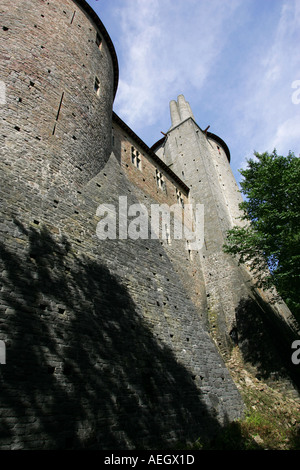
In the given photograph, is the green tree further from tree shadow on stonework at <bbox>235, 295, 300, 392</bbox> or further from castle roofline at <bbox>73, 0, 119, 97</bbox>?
castle roofline at <bbox>73, 0, 119, 97</bbox>

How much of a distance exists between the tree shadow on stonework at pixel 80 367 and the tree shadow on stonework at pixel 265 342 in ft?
14.1

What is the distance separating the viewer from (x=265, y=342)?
34.3 feet

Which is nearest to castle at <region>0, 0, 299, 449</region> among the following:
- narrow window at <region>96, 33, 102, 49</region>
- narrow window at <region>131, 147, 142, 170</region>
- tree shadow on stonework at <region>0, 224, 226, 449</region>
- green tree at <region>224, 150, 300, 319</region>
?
tree shadow on stonework at <region>0, 224, 226, 449</region>

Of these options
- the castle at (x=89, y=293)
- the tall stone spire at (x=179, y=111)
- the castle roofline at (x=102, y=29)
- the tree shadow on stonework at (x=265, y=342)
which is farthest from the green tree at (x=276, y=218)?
the tall stone spire at (x=179, y=111)

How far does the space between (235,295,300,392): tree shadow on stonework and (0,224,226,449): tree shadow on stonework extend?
14.1ft

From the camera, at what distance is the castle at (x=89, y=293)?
14.9 ft

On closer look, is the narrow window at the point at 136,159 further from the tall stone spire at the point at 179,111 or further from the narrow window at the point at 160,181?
the tall stone spire at the point at 179,111

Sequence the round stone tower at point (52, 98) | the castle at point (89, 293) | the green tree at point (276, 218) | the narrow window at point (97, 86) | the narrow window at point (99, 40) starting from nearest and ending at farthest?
1. the castle at point (89, 293)
2. the round stone tower at point (52, 98)
3. the green tree at point (276, 218)
4. the narrow window at point (97, 86)
5. the narrow window at point (99, 40)

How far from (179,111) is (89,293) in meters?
26.9

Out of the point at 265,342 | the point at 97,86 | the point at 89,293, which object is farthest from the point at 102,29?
the point at 265,342

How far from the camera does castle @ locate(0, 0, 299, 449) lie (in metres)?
4.54

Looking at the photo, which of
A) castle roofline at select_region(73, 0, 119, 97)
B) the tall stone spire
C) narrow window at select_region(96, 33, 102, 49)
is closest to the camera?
castle roofline at select_region(73, 0, 119, 97)
